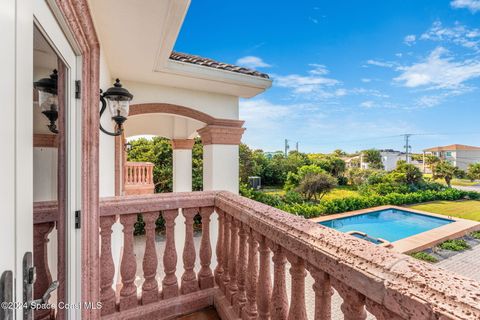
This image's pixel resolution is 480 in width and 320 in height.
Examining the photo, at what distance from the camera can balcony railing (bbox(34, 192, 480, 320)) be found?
657mm

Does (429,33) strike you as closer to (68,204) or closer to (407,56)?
(407,56)

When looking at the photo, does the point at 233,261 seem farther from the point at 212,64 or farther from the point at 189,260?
the point at 212,64

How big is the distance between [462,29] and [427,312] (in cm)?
3250

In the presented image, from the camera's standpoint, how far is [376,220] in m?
13.5

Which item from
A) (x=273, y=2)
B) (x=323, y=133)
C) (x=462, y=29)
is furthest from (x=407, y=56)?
(x=323, y=133)

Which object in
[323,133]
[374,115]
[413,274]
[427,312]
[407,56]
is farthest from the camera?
[323,133]

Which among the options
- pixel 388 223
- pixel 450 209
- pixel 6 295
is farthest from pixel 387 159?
pixel 6 295

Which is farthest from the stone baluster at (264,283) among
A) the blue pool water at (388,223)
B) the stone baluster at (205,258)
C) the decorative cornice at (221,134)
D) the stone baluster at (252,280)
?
the blue pool water at (388,223)

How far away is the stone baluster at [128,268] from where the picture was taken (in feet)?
6.20

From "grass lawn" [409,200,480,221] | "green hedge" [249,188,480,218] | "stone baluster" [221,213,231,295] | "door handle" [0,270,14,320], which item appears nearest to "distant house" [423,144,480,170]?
"green hedge" [249,188,480,218]

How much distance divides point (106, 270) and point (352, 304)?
1808 mm

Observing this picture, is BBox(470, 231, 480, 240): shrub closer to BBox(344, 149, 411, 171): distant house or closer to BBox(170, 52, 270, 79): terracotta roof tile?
BBox(170, 52, 270, 79): terracotta roof tile

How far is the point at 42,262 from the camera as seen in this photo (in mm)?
1246

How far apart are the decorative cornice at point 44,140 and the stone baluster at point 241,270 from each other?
1.24 metres
